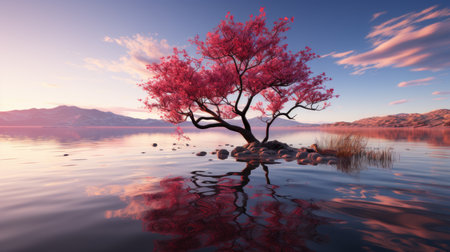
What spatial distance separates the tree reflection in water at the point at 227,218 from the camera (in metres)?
2.95

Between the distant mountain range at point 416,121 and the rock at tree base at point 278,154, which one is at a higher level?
the distant mountain range at point 416,121

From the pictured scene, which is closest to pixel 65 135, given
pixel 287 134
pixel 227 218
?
pixel 227 218

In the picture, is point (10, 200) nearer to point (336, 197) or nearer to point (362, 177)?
point (336, 197)

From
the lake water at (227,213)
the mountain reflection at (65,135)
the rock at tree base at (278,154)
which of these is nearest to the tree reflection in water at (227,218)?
the lake water at (227,213)

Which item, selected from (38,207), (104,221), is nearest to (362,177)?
(104,221)

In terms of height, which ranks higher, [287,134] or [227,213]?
[287,134]

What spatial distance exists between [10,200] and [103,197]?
7.40 feet

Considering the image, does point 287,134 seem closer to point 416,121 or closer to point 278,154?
point 278,154

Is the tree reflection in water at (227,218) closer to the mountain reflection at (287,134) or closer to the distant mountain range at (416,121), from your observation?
the mountain reflection at (287,134)

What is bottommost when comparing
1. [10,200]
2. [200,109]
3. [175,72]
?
[10,200]

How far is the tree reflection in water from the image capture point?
295cm

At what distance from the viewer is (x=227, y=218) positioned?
376 centimetres

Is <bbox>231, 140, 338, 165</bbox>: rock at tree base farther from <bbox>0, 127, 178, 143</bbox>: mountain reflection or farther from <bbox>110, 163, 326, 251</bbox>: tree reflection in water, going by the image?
<bbox>0, 127, 178, 143</bbox>: mountain reflection

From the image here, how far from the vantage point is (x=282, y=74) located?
1375 cm
